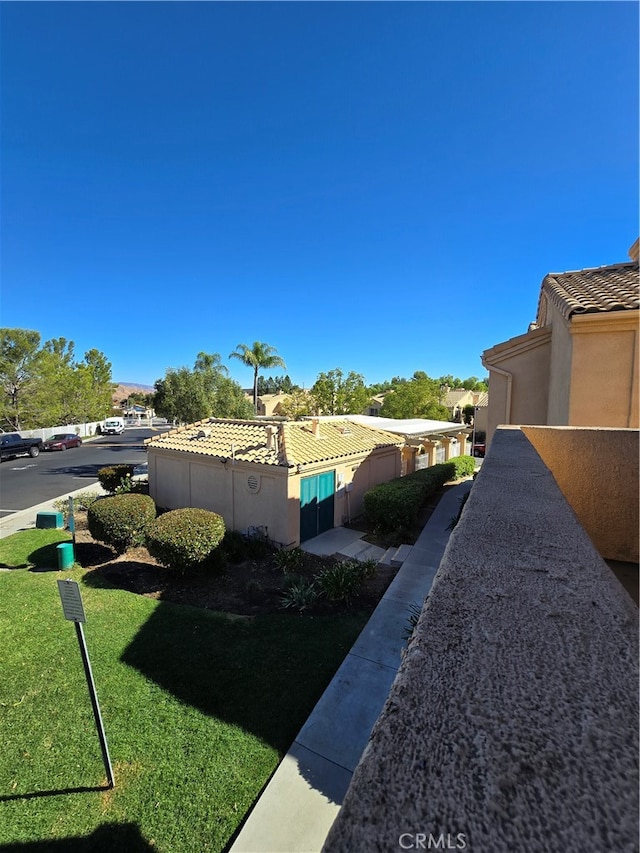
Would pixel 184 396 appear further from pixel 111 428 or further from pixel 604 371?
pixel 111 428

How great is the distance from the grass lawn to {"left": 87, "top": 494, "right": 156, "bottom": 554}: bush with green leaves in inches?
111

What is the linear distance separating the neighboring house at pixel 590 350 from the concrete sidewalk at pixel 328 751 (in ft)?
14.4

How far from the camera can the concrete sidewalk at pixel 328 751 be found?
3.95 m

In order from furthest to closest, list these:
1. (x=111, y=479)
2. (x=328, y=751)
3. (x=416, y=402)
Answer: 1. (x=416, y=402)
2. (x=111, y=479)
3. (x=328, y=751)

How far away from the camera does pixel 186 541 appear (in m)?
9.74

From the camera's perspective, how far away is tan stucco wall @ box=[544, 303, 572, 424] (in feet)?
24.9

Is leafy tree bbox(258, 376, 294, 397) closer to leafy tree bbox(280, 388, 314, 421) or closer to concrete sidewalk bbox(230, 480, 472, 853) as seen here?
leafy tree bbox(280, 388, 314, 421)

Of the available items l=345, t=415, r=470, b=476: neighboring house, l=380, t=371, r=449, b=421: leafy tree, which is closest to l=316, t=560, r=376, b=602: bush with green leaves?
l=345, t=415, r=470, b=476: neighboring house

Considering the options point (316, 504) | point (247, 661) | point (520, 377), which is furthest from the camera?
point (316, 504)

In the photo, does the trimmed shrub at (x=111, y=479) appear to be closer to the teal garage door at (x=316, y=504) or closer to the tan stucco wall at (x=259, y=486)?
the tan stucco wall at (x=259, y=486)

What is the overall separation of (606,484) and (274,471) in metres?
9.28

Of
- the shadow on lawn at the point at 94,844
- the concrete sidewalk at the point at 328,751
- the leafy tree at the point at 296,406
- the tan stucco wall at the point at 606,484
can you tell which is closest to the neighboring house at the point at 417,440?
the concrete sidewalk at the point at 328,751

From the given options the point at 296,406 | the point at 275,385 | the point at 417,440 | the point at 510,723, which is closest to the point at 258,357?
the point at 296,406

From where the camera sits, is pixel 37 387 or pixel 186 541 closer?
pixel 186 541
